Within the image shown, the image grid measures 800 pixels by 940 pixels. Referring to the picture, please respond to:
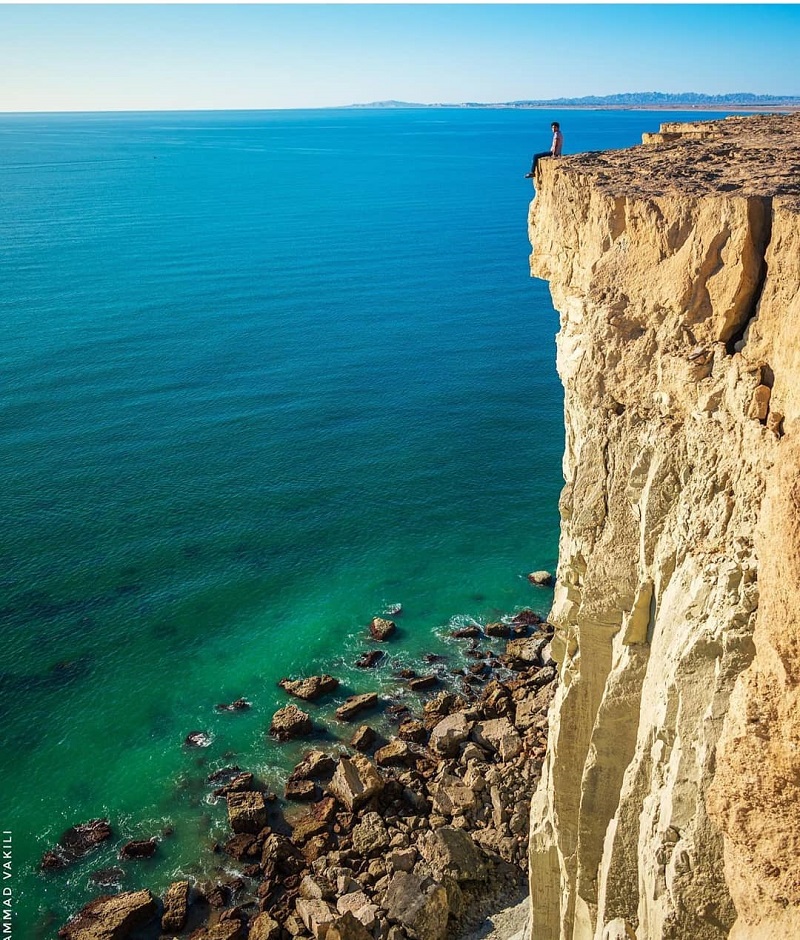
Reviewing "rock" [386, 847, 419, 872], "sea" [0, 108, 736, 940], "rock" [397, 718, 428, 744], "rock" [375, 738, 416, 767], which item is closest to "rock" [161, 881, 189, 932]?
"sea" [0, 108, 736, 940]

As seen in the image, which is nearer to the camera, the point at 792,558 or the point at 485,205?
the point at 792,558

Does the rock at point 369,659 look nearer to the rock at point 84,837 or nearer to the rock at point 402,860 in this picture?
the rock at point 402,860

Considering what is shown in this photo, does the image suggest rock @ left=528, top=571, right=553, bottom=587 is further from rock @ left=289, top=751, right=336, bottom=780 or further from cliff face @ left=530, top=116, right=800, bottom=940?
cliff face @ left=530, top=116, right=800, bottom=940

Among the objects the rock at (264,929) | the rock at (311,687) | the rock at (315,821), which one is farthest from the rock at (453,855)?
the rock at (311,687)

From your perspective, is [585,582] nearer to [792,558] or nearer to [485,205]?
[792,558]

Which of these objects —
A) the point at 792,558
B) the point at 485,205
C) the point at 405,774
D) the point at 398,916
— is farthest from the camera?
the point at 485,205

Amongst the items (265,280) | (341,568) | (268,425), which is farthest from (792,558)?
(265,280)
